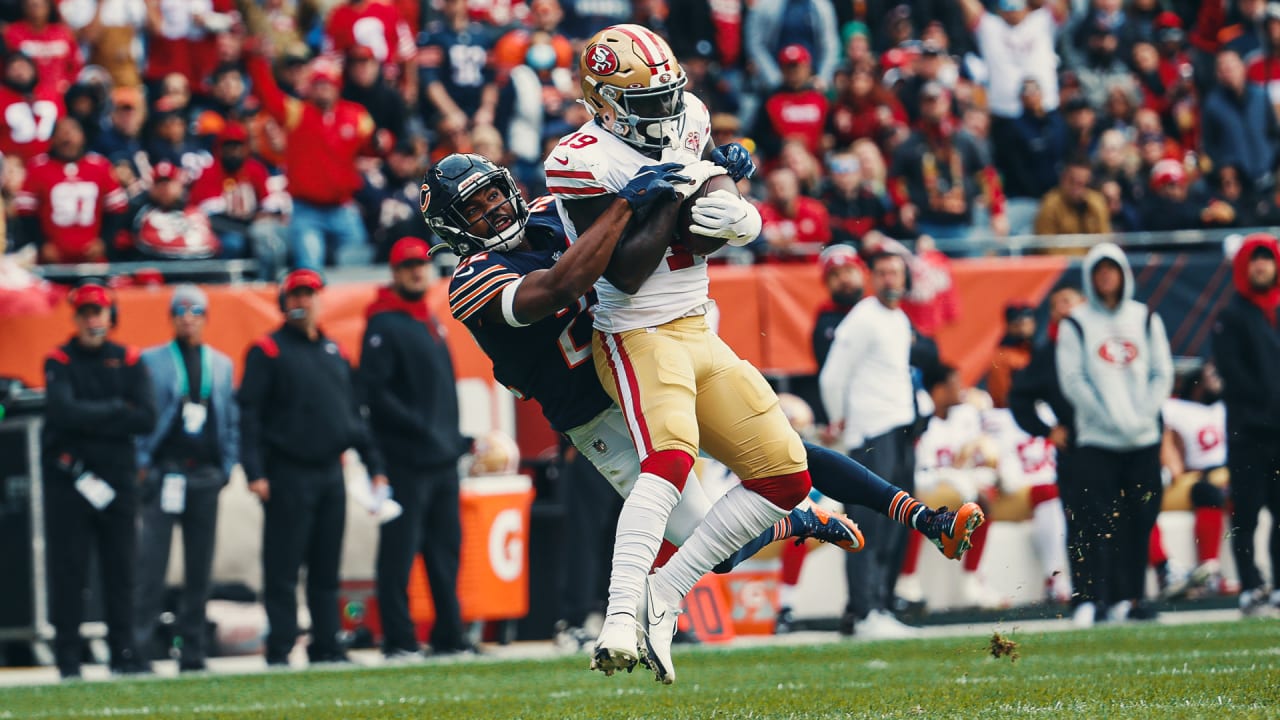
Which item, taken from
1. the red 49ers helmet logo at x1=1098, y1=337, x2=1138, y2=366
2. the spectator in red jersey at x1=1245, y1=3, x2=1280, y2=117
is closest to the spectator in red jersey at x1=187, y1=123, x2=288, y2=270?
the red 49ers helmet logo at x1=1098, y1=337, x2=1138, y2=366

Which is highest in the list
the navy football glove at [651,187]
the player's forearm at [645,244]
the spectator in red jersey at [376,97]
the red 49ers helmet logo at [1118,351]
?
the spectator in red jersey at [376,97]

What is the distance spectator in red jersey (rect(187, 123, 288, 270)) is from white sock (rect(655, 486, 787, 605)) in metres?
6.34

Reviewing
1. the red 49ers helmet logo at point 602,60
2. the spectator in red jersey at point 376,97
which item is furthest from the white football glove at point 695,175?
the spectator in red jersey at point 376,97

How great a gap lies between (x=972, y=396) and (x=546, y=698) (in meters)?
5.71

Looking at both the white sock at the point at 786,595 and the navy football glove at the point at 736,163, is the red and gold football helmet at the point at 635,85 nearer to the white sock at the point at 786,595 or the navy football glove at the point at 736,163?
the navy football glove at the point at 736,163

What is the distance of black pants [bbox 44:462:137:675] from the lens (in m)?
8.68

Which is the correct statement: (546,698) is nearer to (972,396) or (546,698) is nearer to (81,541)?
(81,541)

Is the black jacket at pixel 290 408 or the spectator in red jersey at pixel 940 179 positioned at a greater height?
the spectator in red jersey at pixel 940 179

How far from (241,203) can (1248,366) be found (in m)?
6.30

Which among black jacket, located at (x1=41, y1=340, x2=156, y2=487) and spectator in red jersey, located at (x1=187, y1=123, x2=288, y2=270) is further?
spectator in red jersey, located at (x1=187, y1=123, x2=288, y2=270)

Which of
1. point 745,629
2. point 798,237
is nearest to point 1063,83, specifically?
point 798,237

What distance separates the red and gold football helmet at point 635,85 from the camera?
5.15 meters

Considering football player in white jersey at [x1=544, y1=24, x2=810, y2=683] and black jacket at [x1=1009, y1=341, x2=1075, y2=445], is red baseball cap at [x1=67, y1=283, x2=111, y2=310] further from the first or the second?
black jacket at [x1=1009, y1=341, x2=1075, y2=445]

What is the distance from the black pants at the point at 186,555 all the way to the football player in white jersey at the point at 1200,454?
18.0ft
